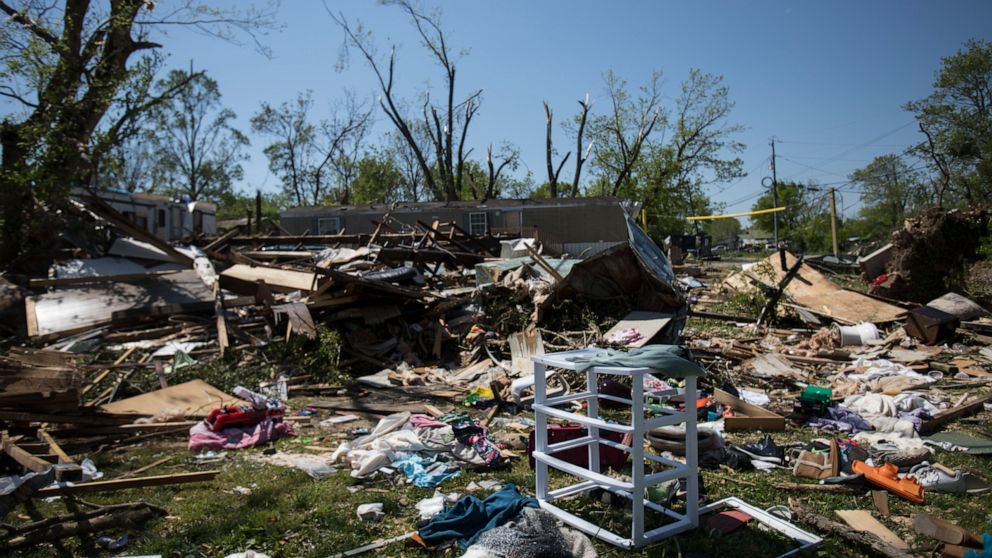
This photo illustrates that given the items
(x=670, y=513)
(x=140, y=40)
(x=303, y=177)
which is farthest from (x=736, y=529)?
(x=303, y=177)

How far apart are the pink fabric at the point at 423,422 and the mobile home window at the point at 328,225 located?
78.9 feet

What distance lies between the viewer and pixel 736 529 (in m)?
3.88

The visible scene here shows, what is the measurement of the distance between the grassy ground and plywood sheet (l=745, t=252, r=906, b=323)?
769 cm

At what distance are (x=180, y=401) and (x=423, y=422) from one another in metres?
3.25

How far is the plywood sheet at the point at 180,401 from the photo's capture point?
724 cm

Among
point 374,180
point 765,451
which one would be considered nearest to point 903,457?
point 765,451

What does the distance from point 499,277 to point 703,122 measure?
32916 mm

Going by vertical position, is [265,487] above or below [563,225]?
below

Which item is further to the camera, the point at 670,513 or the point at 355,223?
the point at 355,223

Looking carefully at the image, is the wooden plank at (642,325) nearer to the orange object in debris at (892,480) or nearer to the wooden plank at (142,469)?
the orange object in debris at (892,480)

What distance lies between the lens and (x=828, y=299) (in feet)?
44.6

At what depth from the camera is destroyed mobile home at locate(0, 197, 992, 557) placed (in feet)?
12.8

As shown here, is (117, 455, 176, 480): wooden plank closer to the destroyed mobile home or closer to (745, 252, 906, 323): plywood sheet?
the destroyed mobile home

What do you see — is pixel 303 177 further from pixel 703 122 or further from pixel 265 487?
Result: pixel 265 487
